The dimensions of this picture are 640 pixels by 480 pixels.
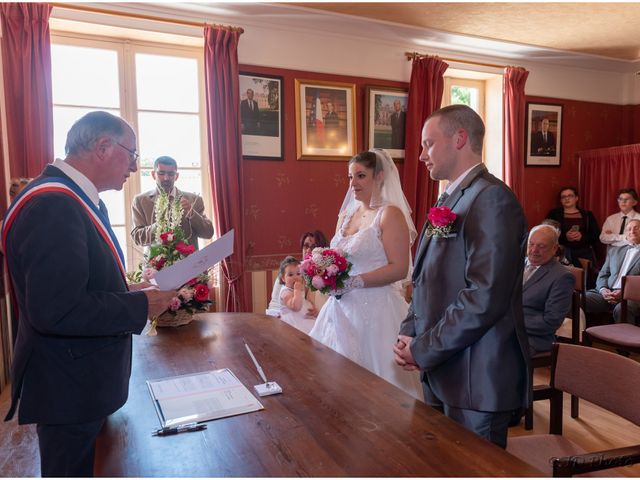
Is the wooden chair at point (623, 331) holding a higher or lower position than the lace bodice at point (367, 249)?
lower

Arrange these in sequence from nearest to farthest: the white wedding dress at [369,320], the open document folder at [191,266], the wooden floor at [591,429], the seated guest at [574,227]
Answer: the open document folder at [191,266] → the white wedding dress at [369,320] → the wooden floor at [591,429] → the seated guest at [574,227]

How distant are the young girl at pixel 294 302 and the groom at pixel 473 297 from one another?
1826 mm

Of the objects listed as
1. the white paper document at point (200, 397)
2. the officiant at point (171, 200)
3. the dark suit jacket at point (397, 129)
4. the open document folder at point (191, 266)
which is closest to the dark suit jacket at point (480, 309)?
the white paper document at point (200, 397)

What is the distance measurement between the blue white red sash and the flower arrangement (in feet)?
3.06

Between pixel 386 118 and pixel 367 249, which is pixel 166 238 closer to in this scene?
pixel 367 249

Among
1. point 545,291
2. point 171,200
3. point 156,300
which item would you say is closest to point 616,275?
point 545,291

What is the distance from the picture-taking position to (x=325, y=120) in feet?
16.7

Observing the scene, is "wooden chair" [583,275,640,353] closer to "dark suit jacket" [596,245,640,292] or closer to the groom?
"dark suit jacket" [596,245,640,292]

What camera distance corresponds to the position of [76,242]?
125 centimetres

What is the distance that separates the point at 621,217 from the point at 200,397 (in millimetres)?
6375

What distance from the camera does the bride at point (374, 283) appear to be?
2.73m

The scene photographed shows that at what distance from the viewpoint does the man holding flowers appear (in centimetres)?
122

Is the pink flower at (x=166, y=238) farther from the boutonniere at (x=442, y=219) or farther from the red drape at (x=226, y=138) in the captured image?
the red drape at (x=226, y=138)

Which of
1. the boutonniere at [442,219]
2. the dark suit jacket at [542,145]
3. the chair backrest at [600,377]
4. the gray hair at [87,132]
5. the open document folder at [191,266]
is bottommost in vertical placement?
the chair backrest at [600,377]
